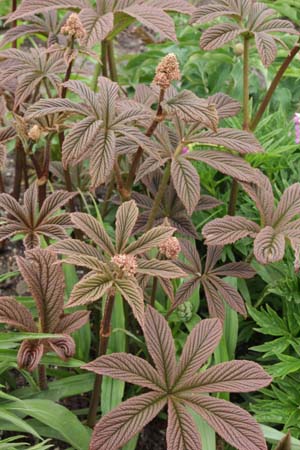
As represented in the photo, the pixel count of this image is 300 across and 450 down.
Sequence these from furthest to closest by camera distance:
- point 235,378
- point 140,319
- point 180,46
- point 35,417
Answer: point 180,46
point 35,417
point 235,378
point 140,319

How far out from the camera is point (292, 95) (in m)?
2.39

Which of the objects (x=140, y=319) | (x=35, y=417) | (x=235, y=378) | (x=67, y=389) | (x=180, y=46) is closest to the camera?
(x=140, y=319)

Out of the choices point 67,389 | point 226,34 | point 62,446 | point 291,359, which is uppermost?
point 226,34

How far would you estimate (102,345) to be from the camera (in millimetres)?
1283

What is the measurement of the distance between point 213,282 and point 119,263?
0.48 meters

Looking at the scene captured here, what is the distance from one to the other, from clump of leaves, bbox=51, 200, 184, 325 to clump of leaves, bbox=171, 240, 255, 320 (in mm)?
267

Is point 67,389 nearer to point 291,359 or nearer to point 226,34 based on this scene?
point 291,359

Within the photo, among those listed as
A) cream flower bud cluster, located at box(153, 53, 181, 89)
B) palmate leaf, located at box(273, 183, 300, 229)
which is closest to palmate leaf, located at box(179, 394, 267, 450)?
palmate leaf, located at box(273, 183, 300, 229)

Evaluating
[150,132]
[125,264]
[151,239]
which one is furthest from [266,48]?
[125,264]

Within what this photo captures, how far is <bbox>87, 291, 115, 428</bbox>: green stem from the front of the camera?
1156mm

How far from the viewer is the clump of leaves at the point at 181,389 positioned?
1.12 m

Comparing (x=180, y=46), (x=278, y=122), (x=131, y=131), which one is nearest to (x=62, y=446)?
(x=131, y=131)

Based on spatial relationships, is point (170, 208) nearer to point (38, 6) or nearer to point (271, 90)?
point (271, 90)

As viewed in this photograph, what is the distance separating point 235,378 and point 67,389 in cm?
43
